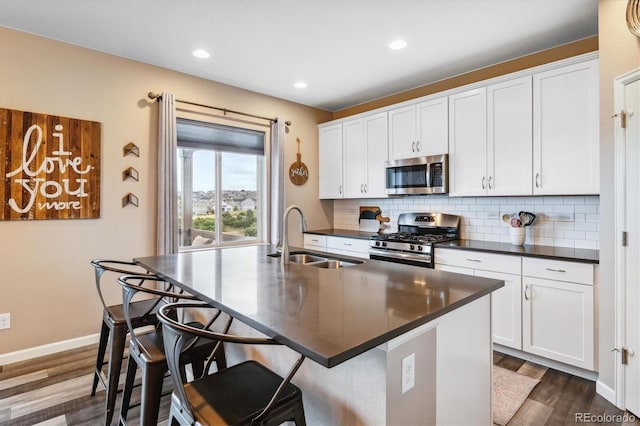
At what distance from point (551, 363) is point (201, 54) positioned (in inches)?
159

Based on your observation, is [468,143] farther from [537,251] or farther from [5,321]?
[5,321]

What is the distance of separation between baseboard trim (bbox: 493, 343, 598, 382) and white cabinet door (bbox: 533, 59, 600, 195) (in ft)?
4.41

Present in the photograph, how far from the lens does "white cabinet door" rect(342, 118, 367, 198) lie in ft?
14.5

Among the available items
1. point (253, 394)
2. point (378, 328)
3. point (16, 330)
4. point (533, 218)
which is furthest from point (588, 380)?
point (16, 330)

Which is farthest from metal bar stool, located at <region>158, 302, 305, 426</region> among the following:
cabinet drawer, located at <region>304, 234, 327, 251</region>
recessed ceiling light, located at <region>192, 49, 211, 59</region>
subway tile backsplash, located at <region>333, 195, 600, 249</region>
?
cabinet drawer, located at <region>304, 234, 327, 251</region>

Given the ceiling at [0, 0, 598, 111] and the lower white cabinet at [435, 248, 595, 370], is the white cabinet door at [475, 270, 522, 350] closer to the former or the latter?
the lower white cabinet at [435, 248, 595, 370]

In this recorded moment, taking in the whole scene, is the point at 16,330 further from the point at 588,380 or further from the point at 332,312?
the point at 588,380

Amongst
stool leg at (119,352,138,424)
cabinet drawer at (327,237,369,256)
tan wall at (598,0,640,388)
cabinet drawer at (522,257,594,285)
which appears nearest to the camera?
stool leg at (119,352,138,424)

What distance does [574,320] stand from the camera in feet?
8.20

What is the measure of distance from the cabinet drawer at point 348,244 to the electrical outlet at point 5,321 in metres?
3.19

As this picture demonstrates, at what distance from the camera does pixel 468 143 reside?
3379 millimetres

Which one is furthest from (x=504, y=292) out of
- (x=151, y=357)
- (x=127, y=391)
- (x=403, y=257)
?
(x=127, y=391)

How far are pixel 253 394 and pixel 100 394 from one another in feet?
5.89

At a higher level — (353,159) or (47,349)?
(353,159)
